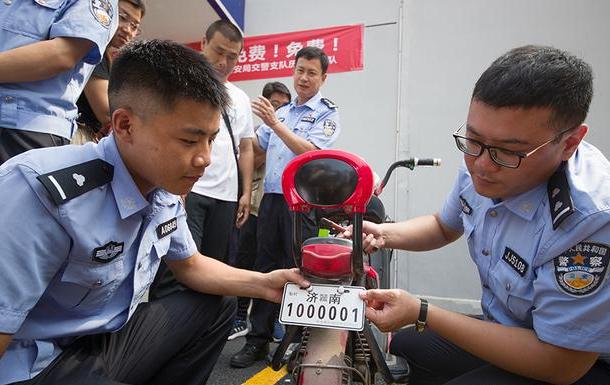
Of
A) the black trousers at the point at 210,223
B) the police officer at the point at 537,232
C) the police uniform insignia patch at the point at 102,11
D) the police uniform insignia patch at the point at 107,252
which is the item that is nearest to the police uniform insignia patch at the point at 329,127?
the black trousers at the point at 210,223

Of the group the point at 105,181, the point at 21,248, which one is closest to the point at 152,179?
the point at 105,181

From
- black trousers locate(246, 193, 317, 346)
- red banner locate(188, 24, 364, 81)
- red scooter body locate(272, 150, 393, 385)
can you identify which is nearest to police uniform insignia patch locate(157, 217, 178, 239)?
red scooter body locate(272, 150, 393, 385)

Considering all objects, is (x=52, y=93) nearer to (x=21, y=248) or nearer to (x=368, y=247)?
(x=21, y=248)

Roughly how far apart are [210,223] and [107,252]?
1.23m

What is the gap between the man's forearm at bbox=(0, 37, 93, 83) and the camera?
130 cm

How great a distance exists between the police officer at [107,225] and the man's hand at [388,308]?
210mm

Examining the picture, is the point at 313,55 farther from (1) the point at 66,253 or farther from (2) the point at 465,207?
(1) the point at 66,253

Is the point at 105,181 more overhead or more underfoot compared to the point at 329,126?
more underfoot

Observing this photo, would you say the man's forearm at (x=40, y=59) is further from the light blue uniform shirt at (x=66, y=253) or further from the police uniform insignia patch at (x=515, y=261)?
the police uniform insignia patch at (x=515, y=261)

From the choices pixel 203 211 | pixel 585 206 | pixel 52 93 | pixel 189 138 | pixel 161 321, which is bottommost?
pixel 161 321

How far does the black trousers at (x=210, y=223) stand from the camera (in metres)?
2.18

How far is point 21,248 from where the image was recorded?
2.91ft

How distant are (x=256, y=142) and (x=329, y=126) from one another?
59 centimetres

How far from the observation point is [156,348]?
1.29 m
